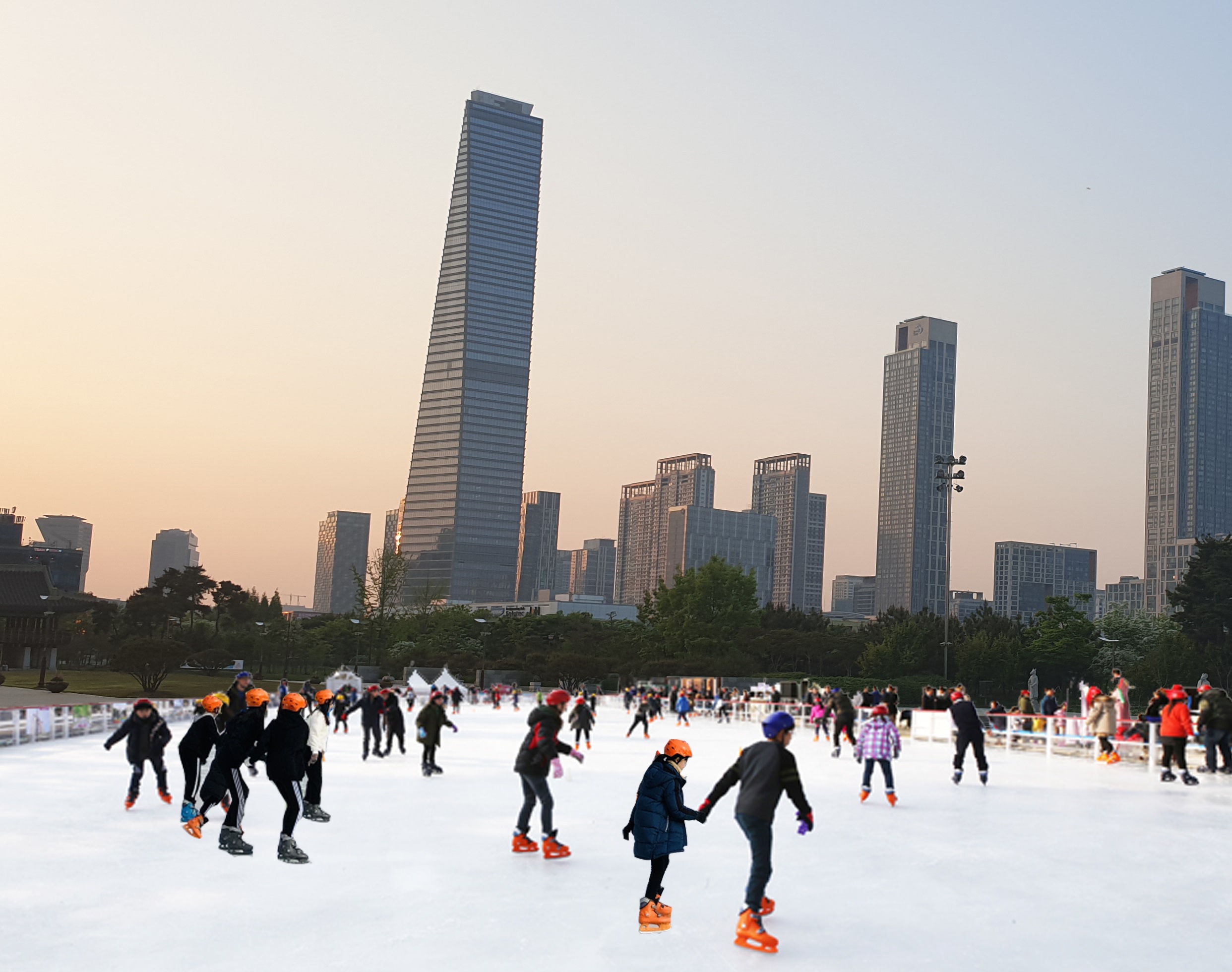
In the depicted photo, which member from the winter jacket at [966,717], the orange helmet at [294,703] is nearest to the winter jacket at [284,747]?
the orange helmet at [294,703]

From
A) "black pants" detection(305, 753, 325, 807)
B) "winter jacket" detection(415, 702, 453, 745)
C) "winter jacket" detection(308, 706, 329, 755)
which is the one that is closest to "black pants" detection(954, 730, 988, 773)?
"winter jacket" detection(415, 702, 453, 745)

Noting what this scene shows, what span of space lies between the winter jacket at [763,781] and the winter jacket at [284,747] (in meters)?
3.76

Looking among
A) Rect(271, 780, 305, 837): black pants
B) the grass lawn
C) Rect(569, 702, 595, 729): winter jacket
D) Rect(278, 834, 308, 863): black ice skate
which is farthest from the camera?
the grass lawn

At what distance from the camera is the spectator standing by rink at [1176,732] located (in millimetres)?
18984

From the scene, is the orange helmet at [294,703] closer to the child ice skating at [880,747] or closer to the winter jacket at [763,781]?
the winter jacket at [763,781]

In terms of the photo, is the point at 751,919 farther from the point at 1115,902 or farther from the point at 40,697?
the point at 40,697

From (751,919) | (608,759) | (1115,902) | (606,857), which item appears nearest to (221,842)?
(606,857)

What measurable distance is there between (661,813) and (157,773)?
9498mm

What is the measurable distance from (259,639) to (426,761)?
258 feet

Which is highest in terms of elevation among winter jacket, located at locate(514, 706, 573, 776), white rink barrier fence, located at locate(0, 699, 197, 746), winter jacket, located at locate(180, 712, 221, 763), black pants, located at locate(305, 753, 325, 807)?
winter jacket, located at locate(514, 706, 573, 776)

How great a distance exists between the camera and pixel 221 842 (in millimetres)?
10375

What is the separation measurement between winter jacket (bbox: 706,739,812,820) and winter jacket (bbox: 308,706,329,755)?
6.36 meters

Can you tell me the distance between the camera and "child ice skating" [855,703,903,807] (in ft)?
51.5

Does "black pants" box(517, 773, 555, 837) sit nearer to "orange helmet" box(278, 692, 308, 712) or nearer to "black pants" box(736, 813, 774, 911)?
"orange helmet" box(278, 692, 308, 712)
